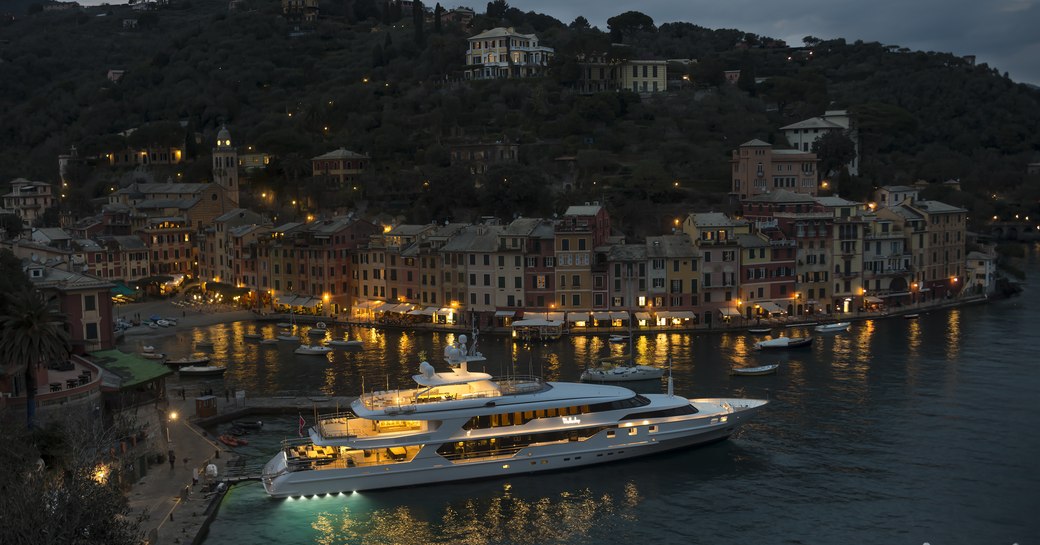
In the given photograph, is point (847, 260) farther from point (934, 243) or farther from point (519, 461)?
point (519, 461)

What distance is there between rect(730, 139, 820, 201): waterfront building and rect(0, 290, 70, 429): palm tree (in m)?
61.4

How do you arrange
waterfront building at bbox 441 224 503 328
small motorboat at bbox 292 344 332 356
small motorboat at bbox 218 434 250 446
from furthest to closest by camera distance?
waterfront building at bbox 441 224 503 328, small motorboat at bbox 292 344 332 356, small motorboat at bbox 218 434 250 446

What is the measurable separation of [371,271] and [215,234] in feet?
59.6

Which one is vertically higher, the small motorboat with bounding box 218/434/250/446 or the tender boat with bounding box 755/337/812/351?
the tender boat with bounding box 755/337/812/351

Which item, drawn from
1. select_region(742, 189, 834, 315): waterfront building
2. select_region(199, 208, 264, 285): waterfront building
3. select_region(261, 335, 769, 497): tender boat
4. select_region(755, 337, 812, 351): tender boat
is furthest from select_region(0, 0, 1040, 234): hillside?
select_region(261, 335, 769, 497): tender boat

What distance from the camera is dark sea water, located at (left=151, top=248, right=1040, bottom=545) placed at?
30.8 meters

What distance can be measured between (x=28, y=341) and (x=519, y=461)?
53.6 ft

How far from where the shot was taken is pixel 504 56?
374 feet

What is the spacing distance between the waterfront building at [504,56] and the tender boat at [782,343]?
61974mm

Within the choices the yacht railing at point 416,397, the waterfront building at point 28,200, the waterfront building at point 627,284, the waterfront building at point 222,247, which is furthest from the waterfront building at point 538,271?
the waterfront building at point 28,200

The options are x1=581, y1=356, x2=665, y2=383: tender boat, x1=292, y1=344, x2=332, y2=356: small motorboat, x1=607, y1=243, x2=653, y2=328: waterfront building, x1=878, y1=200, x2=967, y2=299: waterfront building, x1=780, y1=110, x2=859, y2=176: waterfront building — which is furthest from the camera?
x1=780, y1=110, x2=859, y2=176: waterfront building

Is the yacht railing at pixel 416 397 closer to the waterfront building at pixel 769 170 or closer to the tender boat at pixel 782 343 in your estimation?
the tender boat at pixel 782 343

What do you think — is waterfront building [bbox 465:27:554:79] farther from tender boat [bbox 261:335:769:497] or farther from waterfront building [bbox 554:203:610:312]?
tender boat [bbox 261:335:769:497]

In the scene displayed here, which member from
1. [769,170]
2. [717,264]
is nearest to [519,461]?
[717,264]
